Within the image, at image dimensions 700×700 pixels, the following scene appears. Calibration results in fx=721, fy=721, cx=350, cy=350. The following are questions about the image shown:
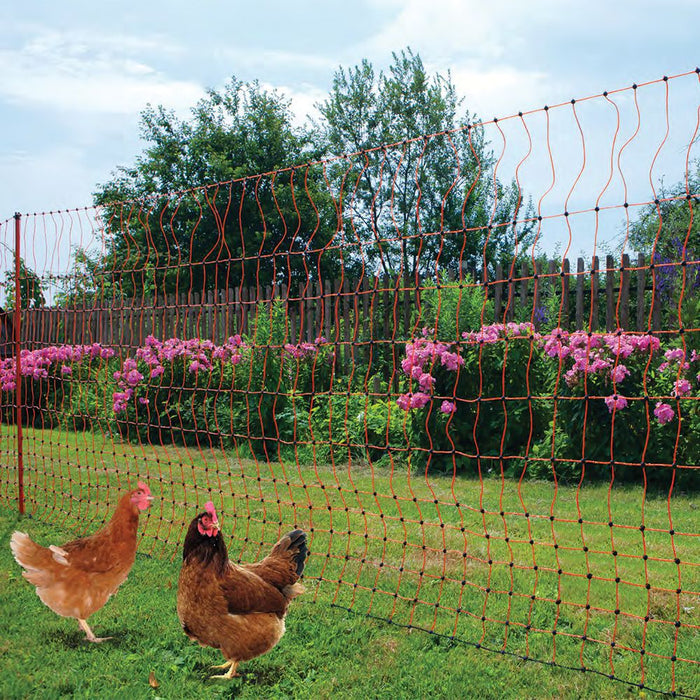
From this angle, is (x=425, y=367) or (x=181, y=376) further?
(x=181, y=376)

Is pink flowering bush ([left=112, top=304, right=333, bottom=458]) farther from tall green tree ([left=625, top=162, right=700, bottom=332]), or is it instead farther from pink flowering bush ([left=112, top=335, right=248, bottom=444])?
tall green tree ([left=625, top=162, right=700, bottom=332])

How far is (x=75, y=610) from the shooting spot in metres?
3.14

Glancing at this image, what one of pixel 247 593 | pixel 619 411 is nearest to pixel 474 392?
pixel 619 411

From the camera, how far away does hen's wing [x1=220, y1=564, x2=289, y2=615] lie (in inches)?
107

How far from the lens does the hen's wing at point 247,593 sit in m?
2.71

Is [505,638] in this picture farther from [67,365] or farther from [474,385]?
[67,365]

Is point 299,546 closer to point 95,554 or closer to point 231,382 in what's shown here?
point 95,554

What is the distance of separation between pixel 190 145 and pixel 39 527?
1964 centimetres

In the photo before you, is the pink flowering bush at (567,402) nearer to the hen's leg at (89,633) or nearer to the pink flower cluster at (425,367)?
the pink flower cluster at (425,367)

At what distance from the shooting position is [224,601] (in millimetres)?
2707

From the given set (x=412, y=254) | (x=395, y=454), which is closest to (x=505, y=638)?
(x=395, y=454)

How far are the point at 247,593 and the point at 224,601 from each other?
0.29 ft

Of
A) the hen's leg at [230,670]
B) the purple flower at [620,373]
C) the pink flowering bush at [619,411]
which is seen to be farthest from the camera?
the pink flowering bush at [619,411]

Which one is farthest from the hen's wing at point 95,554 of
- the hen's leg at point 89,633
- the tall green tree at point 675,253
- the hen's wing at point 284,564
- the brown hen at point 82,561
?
the tall green tree at point 675,253
